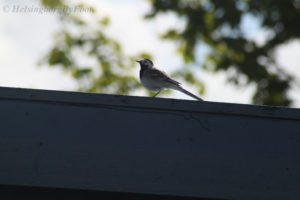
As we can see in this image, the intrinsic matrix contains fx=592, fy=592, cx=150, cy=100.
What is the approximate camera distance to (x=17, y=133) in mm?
3734

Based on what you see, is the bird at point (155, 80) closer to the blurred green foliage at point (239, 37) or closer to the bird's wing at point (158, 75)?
the bird's wing at point (158, 75)

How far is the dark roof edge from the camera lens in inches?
149

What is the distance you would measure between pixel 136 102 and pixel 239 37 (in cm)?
1753

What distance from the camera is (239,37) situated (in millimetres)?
20875

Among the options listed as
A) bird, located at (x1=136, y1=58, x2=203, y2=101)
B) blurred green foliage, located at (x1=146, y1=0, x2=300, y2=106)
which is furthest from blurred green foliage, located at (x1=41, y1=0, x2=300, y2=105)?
bird, located at (x1=136, y1=58, x2=203, y2=101)

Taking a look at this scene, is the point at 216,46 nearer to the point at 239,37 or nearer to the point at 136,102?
the point at 239,37

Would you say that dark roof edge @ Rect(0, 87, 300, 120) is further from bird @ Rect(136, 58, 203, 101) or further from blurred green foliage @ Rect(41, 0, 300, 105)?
blurred green foliage @ Rect(41, 0, 300, 105)

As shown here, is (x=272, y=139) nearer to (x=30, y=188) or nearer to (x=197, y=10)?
(x=30, y=188)

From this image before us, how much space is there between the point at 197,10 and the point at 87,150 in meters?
18.5

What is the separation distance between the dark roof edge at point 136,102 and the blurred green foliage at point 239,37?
15542 mm

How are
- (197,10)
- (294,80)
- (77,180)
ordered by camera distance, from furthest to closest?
(197,10) < (294,80) < (77,180)

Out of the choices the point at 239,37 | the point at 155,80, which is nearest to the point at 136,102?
the point at 155,80

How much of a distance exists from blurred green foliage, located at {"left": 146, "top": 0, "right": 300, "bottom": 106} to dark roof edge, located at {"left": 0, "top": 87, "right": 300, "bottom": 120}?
15.5 meters

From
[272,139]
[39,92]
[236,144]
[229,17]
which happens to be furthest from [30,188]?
[229,17]
